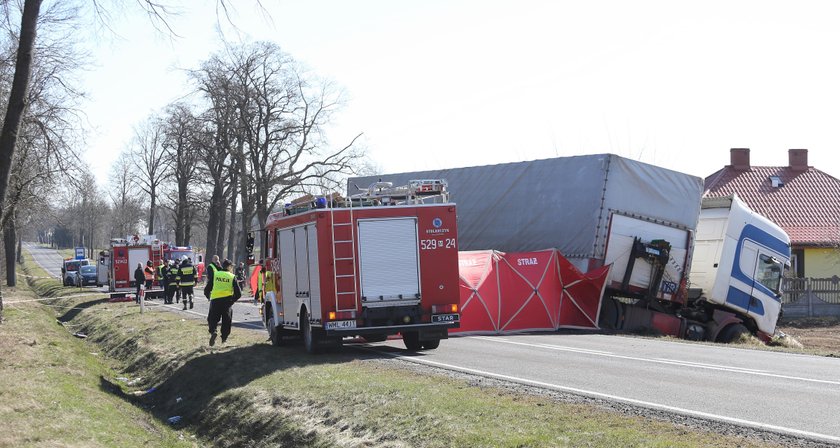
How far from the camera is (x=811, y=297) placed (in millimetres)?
37562

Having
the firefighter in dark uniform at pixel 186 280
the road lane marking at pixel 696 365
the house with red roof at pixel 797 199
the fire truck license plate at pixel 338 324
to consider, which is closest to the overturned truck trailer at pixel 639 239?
the road lane marking at pixel 696 365

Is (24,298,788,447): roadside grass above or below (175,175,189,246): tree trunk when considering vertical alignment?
below

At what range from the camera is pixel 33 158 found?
3428cm

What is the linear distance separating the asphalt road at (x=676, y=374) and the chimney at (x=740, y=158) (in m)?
37.1

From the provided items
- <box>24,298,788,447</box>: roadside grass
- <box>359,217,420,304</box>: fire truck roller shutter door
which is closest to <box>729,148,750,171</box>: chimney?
<box>24,298,788,447</box>: roadside grass

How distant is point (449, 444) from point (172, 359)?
11.6m

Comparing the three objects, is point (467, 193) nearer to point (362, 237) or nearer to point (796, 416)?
point (362, 237)

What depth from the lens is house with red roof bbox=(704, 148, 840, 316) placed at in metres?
47.2

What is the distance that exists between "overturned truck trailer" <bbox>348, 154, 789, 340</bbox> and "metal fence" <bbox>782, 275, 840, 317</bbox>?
12721 mm

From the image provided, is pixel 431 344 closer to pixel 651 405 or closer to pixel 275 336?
pixel 275 336

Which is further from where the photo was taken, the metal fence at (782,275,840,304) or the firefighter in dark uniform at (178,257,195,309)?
the metal fence at (782,275,840,304)

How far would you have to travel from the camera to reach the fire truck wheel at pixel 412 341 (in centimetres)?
1838

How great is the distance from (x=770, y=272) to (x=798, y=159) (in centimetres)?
3335

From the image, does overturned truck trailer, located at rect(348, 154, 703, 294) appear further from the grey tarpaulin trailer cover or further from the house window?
the house window
